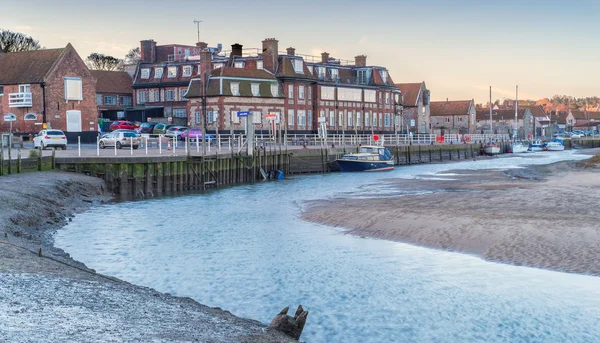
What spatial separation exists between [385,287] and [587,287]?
198 inches

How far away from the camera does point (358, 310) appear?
628 inches

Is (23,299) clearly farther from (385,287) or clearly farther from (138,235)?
(138,235)

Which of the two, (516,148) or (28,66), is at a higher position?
(28,66)

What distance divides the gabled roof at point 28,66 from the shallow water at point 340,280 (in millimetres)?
45237

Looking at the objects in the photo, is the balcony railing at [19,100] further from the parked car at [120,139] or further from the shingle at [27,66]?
the parked car at [120,139]

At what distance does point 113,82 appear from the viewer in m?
101

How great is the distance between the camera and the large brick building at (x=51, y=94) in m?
69.6

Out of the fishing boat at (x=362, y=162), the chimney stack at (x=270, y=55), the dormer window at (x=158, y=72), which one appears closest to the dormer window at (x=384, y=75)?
the chimney stack at (x=270, y=55)

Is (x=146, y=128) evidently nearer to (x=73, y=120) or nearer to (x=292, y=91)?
(x=73, y=120)

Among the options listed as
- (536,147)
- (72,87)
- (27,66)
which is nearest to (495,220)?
(72,87)

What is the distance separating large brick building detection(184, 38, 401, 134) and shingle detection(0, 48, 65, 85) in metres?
17.8

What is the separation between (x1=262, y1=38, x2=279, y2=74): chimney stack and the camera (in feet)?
289

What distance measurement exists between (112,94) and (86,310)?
3625 inches

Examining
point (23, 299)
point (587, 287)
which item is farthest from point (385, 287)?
point (23, 299)
